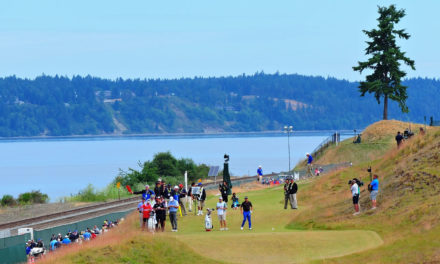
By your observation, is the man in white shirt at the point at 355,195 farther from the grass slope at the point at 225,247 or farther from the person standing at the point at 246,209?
the person standing at the point at 246,209

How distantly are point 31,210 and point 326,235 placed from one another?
41.8 m

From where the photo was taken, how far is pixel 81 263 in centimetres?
2995

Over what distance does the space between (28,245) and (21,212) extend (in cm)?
3301

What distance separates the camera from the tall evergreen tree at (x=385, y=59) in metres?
92.6

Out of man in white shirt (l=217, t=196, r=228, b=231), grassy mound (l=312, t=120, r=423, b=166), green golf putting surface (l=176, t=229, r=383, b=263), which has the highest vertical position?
grassy mound (l=312, t=120, r=423, b=166)

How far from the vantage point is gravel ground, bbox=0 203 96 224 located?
217 feet

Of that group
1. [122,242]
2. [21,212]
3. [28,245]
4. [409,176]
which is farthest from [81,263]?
[21,212]

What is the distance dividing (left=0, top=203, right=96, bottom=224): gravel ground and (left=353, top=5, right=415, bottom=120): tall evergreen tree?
36.6 meters

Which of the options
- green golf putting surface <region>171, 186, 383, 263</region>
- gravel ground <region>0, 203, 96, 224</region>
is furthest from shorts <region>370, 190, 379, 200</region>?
gravel ground <region>0, 203, 96, 224</region>

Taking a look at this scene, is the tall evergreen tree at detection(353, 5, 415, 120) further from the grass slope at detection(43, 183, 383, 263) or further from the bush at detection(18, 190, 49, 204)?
the grass slope at detection(43, 183, 383, 263)

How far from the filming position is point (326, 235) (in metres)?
36.2

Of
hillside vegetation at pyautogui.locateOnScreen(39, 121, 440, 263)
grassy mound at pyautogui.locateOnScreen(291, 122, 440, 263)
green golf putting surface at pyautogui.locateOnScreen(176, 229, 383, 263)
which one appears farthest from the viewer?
green golf putting surface at pyautogui.locateOnScreen(176, 229, 383, 263)

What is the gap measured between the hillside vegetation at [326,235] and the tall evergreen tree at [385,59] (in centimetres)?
4377

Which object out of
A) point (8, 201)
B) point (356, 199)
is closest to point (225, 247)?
point (356, 199)
